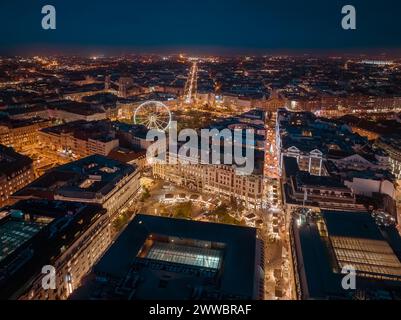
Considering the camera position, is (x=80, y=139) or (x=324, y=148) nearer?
(x=324, y=148)

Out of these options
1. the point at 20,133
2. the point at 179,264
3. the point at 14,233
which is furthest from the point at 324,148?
the point at 20,133

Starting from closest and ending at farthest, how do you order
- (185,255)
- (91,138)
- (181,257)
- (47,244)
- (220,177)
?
(47,244), (181,257), (185,255), (220,177), (91,138)

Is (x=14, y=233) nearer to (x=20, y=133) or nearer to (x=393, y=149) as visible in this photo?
(x=20, y=133)

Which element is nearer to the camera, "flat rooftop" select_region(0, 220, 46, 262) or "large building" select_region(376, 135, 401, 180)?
"flat rooftop" select_region(0, 220, 46, 262)

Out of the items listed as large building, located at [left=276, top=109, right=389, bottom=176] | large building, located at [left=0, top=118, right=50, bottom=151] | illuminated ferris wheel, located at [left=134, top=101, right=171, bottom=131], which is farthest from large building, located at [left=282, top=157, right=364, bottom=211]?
large building, located at [left=0, top=118, right=50, bottom=151]

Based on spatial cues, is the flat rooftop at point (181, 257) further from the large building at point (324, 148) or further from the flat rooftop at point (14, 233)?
the large building at point (324, 148)

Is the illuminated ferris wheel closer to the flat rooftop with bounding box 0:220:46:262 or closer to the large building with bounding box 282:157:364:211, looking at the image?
the large building with bounding box 282:157:364:211
